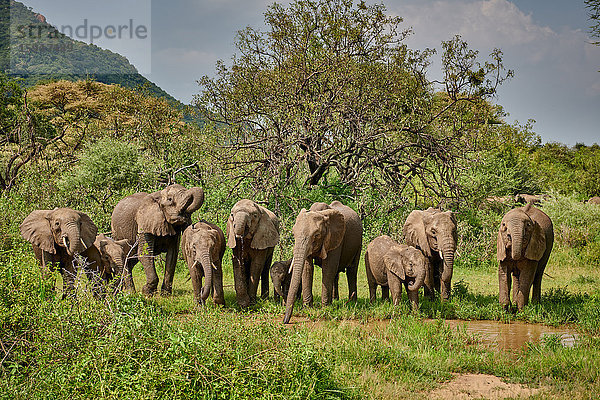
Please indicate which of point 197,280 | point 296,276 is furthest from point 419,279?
point 197,280

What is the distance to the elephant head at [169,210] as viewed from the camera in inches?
484

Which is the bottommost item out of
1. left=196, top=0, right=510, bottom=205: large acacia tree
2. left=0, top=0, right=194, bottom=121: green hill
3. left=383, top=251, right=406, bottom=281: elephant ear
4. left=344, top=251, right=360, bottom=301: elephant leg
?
left=344, top=251, right=360, bottom=301: elephant leg

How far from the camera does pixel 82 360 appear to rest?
209 inches

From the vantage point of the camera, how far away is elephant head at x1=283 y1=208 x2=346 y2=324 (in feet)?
31.6

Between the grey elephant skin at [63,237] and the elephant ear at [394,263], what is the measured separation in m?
5.45

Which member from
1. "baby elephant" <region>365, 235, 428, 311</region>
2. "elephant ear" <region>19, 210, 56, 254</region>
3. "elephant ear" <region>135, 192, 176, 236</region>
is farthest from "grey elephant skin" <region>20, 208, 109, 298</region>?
"baby elephant" <region>365, 235, 428, 311</region>

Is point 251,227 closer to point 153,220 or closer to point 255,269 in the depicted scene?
point 255,269

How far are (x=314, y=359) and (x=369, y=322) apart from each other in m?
4.43

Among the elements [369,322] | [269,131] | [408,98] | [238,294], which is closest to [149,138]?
[269,131]

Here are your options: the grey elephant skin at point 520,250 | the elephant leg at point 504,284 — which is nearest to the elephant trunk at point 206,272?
the grey elephant skin at point 520,250

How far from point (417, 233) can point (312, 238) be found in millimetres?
2726

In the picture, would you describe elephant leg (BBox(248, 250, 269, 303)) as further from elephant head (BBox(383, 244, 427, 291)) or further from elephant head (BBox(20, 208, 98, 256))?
elephant head (BBox(20, 208, 98, 256))

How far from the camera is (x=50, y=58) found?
69.3 meters

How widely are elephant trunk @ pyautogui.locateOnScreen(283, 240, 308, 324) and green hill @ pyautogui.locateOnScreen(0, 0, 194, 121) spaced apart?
4701 centimetres
